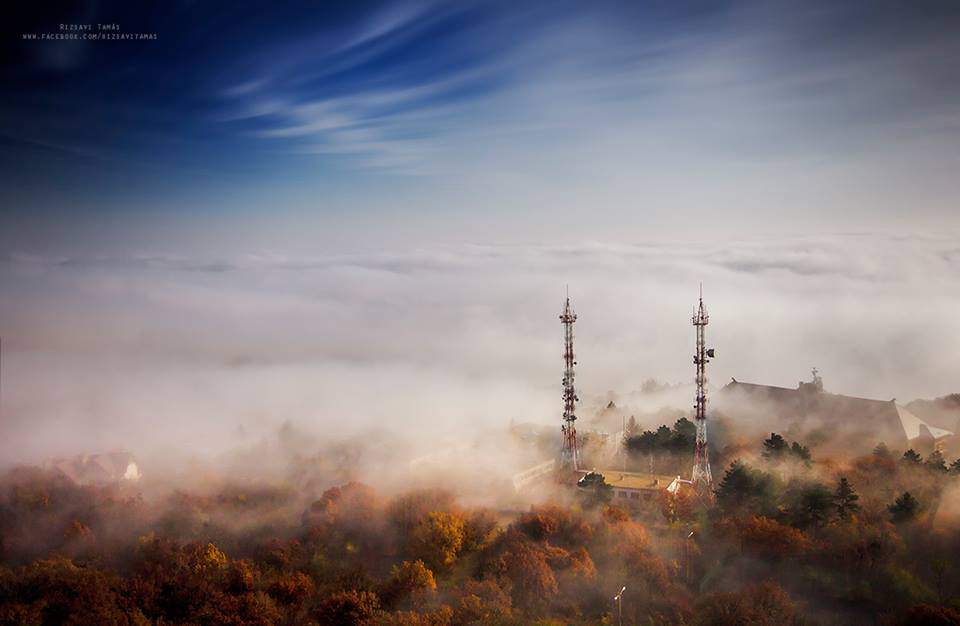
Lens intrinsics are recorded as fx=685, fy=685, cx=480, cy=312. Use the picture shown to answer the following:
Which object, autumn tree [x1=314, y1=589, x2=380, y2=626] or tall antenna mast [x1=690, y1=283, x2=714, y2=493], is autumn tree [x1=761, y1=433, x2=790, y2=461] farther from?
autumn tree [x1=314, y1=589, x2=380, y2=626]

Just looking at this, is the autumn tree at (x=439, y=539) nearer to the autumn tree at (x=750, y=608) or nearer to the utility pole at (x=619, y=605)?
the utility pole at (x=619, y=605)

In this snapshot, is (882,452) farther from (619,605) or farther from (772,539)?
(619,605)

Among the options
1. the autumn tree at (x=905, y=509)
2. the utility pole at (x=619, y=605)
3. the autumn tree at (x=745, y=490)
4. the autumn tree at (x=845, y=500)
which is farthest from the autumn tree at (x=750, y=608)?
the autumn tree at (x=905, y=509)

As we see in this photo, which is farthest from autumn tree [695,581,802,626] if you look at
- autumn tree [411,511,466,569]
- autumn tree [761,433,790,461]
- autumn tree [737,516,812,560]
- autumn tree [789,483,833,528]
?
autumn tree [761,433,790,461]

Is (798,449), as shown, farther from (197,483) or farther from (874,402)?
(197,483)

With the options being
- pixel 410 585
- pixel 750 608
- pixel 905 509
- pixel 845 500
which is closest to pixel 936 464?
pixel 905 509

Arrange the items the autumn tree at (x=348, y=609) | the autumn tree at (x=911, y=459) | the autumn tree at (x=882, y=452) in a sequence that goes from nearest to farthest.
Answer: the autumn tree at (x=348, y=609) < the autumn tree at (x=911, y=459) < the autumn tree at (x=882, y=452)
